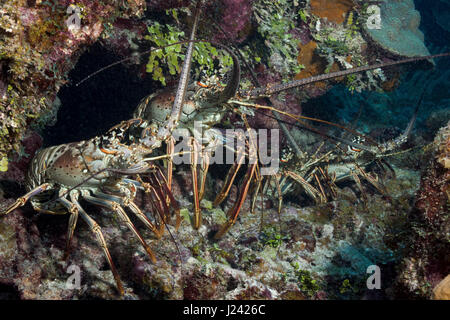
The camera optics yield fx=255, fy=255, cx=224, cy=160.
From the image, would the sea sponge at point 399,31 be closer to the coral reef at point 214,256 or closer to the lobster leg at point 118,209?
the coral reef at point 214,256

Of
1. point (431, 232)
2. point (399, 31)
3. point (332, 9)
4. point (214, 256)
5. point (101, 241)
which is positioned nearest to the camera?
point (431, 232)

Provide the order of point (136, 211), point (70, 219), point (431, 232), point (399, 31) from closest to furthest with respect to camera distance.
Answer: point (431, 232) < point (70, 219) < point (136, 211) < point (399, 31)

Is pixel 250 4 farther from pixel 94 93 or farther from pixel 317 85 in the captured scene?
pixel 94 93

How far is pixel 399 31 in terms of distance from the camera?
759cm

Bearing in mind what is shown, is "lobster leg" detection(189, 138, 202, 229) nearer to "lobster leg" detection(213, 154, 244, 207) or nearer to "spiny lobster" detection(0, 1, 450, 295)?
"spiny lobster" detection(0, 1, 450, 295)

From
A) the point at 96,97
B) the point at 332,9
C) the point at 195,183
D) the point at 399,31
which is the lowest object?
the point at 195,183

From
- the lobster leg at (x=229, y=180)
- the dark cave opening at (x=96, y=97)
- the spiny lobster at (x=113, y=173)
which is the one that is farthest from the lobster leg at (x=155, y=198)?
the dark cave opening at (x=96, y=97)

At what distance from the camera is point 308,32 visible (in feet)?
19.8

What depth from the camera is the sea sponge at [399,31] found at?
6.83 meters

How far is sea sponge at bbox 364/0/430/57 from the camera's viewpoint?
683 centimetres

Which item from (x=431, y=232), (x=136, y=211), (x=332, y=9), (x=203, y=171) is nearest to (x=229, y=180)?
(x=203, y=171)

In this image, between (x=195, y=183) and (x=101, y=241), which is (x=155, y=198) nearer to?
(x=195, y=183)

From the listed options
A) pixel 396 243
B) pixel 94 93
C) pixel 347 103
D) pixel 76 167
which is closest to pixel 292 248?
pixel 396 243

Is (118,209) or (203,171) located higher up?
(203,171)
